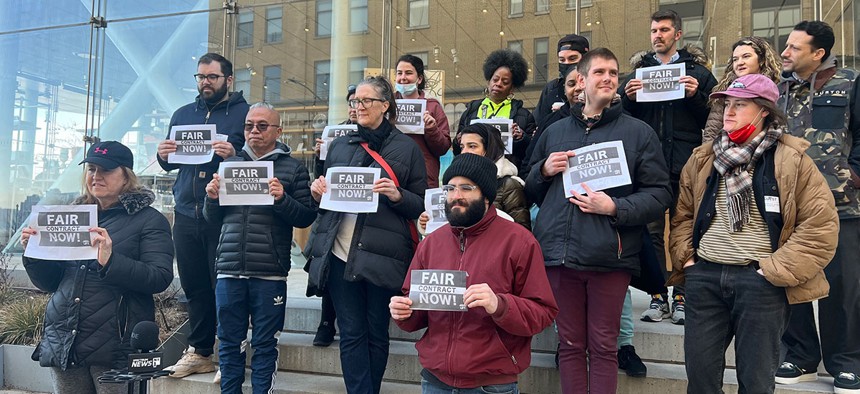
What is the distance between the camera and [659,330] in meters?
4.74

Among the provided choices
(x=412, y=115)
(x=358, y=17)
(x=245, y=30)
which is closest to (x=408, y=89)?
(x=412, y=115)

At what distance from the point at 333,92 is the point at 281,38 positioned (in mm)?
1216

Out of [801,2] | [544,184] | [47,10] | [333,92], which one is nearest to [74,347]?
[544,184]

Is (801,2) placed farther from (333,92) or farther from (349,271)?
(349,271)

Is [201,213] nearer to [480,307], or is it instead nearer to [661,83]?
[480,307]

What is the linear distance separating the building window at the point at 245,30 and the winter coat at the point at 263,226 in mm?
6019

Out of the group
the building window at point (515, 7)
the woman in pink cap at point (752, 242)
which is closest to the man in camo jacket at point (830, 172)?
the woman in pink cap at point (752, 242)

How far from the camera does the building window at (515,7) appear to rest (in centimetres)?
944

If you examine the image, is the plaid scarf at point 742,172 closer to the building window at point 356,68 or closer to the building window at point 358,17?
the building window at point 356,68

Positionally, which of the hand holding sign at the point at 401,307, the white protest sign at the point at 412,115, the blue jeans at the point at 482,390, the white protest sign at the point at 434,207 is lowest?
the blue jeans at the point at 482,390


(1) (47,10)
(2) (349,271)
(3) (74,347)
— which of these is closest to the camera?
(3) (74,347)

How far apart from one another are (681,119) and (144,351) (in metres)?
3.70

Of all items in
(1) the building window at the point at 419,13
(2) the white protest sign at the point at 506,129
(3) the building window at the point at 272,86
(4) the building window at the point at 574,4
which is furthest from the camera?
(3) the building window at the point at 272,86

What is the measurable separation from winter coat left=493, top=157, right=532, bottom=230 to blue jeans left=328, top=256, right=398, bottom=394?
0.92m
